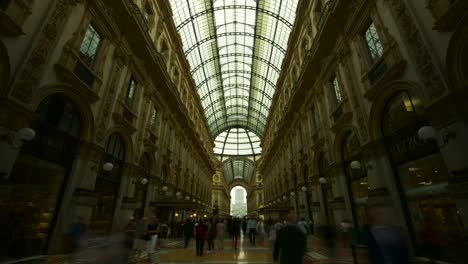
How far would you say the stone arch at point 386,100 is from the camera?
7.81m

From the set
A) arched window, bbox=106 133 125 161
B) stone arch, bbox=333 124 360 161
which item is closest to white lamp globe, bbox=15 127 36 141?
arched window, bbox=106 133 125 161

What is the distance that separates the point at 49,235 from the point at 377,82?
14.2 meters

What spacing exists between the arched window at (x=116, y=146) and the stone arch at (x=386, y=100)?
13079 millimetres

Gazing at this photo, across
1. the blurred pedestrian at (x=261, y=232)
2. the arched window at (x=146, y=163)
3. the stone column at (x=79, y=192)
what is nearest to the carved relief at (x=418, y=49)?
the stone column at (x=79, y=192)

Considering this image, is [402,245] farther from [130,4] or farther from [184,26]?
[184,26]

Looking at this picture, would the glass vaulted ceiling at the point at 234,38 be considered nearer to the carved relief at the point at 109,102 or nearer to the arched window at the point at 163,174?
the carved relief at the point at 109,102

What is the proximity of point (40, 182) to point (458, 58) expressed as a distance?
14180 millimetres

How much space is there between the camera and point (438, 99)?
6.61 metres

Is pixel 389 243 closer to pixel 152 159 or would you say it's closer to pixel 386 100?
pixel 386 100

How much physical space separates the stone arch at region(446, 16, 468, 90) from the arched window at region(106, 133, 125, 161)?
566 inches

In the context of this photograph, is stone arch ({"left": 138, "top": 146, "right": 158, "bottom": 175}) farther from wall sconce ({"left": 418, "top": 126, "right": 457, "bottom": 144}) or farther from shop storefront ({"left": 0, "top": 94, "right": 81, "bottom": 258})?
wall sconce ({"left": 418, "top": 126, "right": 457, "bottom": 144})

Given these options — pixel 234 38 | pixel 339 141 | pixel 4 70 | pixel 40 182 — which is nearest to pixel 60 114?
pixel 40 182

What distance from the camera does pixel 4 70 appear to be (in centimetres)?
672

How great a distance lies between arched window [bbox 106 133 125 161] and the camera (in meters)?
12.5
